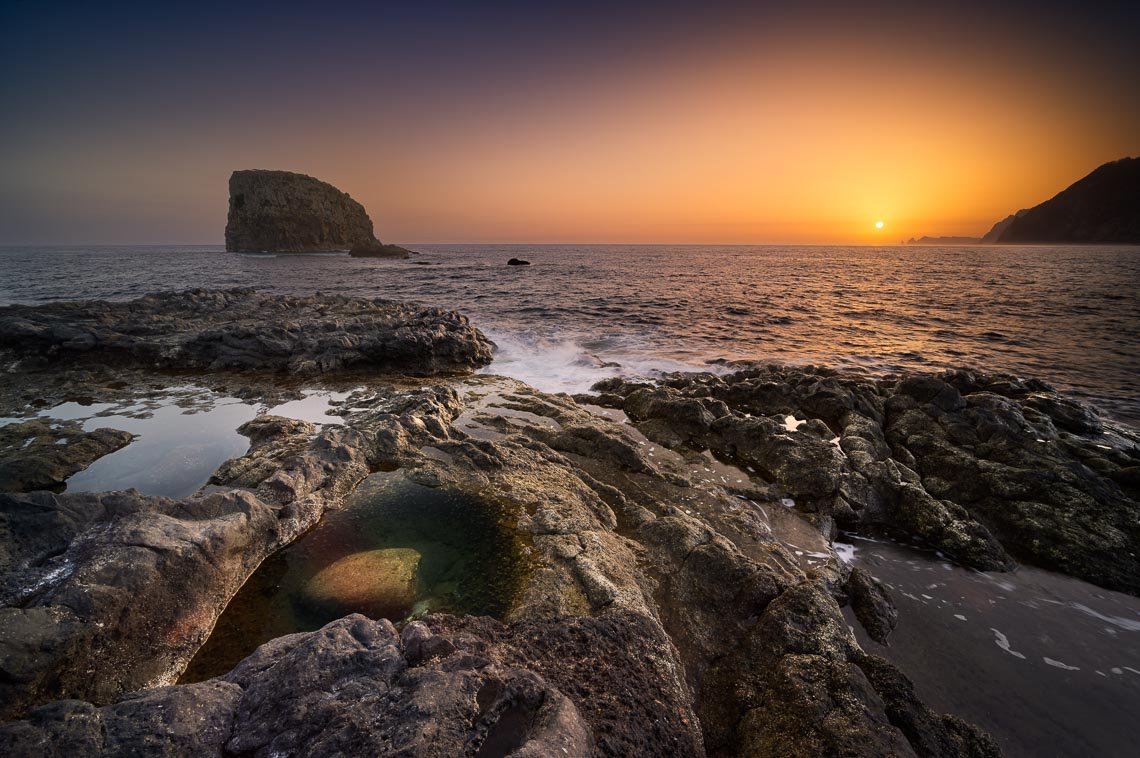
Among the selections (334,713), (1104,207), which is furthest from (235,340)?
(1104,207)

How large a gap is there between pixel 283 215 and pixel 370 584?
14950cm

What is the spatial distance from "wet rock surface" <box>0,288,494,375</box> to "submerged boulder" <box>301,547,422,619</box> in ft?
35.4

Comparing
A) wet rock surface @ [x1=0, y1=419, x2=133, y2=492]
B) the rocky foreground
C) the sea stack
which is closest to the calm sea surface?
the rocky foreground

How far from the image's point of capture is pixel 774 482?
8961 millimetres

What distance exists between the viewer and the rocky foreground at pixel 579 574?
3.21 m

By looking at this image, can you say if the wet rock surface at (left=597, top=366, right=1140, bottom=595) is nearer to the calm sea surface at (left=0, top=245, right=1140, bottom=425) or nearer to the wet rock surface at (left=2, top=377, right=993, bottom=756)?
the wet rock surface at (left=2, top=377, right=993, bottom=756)

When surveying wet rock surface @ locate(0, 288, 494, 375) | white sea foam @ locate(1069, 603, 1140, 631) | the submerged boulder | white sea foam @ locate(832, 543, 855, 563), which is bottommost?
white sea foam @ locate(1069, 603, 1140, 631)

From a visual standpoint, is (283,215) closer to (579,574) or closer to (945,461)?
(579,574)

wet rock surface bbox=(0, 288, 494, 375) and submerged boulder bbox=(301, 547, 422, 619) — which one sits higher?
wet rock surface bbox=(0, 288, 494, 375)

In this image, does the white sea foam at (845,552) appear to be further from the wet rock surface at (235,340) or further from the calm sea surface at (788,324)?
the wet rock surface at (235,340)

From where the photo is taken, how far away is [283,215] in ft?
397

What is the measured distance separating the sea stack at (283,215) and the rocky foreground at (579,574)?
117 m

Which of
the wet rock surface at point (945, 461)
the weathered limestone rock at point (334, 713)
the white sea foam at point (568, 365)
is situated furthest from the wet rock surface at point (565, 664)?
the white sea foam at point (568, 365)

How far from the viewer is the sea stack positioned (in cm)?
11969
